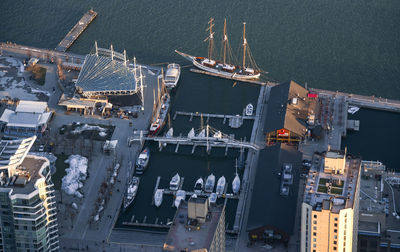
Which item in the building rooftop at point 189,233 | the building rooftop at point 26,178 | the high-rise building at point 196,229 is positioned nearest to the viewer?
the building rooftop at point 189,233

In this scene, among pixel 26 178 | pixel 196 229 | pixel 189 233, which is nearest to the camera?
pixel 189 233

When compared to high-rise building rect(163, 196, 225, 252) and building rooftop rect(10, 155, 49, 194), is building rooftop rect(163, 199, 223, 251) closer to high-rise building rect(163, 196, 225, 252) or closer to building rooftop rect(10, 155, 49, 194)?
high-rise building rect(163, 196, 225, 252)

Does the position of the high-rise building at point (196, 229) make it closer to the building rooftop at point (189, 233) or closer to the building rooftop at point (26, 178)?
the building rooftop at point (189, 233)

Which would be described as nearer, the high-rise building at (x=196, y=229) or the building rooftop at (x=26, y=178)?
the high-rise building at (x=196, y=229)

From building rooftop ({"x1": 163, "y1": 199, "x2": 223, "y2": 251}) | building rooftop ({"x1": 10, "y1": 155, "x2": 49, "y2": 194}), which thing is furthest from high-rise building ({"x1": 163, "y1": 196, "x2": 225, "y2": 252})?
building rooftop ({"x1": 10, "y1": 155, "x2": 49, "y2": 194})

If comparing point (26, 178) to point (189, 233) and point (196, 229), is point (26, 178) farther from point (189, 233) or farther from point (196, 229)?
point (196, 229)

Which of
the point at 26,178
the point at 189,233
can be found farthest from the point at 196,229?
the point at 26,178

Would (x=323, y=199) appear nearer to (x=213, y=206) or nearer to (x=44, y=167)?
(x=213, y=206)

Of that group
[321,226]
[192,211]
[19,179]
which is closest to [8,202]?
[19,179]

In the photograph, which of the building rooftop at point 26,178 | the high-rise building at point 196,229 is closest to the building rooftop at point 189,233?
the high-rise building at point 196,229
